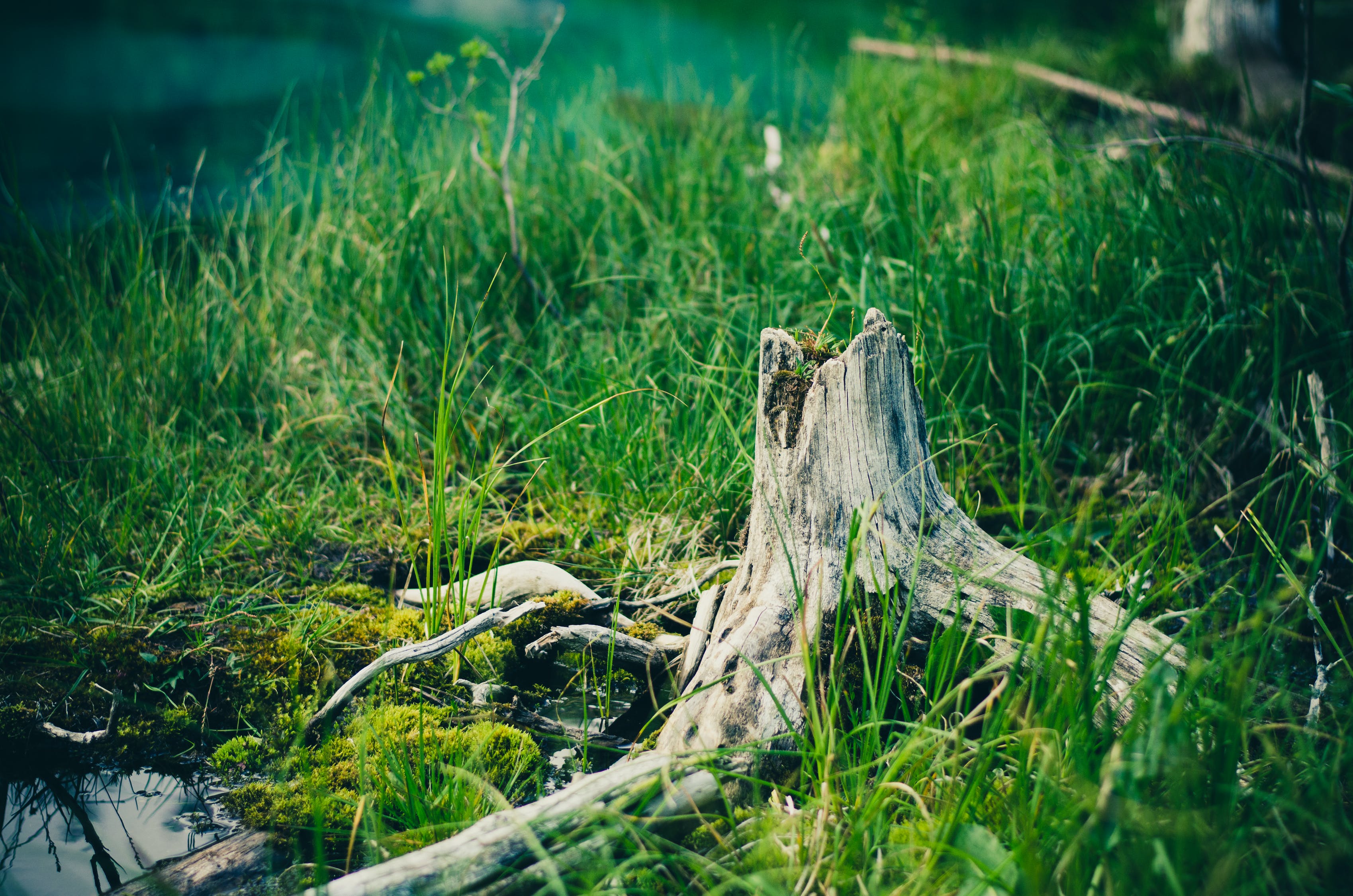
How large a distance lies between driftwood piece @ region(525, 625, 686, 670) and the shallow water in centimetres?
→ 70

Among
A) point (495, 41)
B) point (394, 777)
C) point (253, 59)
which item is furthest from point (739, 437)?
point (253, 59)

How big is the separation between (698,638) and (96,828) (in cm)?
125

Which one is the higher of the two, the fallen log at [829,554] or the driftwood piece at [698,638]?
the fallen log at [829,554]

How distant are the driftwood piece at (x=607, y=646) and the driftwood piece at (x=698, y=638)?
5 centimetres

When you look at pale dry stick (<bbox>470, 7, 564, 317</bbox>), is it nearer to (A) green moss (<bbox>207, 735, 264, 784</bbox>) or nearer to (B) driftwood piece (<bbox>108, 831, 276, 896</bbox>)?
(A) green moss (<bbox>207, 735, 264, 784</bbox>)

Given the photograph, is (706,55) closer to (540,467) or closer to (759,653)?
(540,467)

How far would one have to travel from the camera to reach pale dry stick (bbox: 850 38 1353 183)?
309cm

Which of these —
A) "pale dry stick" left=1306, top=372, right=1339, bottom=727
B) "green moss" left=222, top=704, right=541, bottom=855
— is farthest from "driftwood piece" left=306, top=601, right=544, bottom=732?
"pale dry stick" left=1306, top=372, right=1339, bottom=727

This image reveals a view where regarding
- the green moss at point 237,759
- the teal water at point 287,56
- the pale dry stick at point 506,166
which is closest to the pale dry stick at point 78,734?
the green moss at point 237,759

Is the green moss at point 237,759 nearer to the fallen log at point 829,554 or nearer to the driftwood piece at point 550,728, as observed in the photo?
the driftwood piece at point 550,728

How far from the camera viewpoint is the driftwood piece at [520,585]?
2027 mm

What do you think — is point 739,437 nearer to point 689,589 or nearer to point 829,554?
point 689,589

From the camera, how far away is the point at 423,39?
9.88 m

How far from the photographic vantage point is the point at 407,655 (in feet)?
5.46
